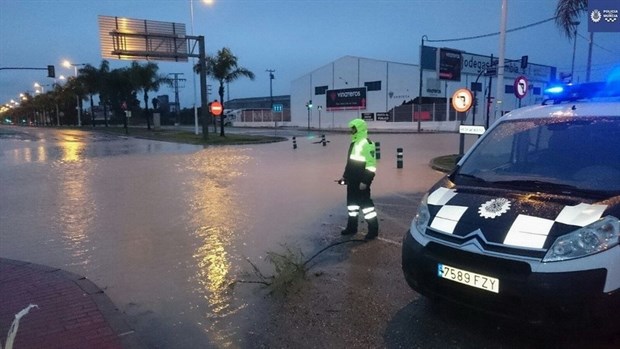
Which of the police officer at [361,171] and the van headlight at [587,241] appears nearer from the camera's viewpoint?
the van headlight at [587,241]

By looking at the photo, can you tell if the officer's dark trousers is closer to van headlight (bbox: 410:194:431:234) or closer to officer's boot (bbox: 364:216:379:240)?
officer's boot (bbox: 364:216:379:240)

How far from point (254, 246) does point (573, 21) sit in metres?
13.3

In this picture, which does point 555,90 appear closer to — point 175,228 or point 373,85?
point 175,228

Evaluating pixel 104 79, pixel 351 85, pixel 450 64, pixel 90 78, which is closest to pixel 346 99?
pixel 351 85

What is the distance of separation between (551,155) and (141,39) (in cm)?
2733

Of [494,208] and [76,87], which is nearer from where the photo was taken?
[494,208]

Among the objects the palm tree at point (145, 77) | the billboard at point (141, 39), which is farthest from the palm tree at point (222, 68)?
the palm tree at point (145, 77)

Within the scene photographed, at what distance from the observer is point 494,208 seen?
351cm

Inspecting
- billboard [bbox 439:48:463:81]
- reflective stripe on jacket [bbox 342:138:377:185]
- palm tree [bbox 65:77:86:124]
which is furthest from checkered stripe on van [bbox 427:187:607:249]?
palm tree [bbox 65:77:86:124]

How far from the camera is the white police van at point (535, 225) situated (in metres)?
3.05

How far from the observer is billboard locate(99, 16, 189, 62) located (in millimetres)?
26172

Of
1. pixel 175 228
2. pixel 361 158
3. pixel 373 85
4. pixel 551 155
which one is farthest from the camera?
pixel 373 85

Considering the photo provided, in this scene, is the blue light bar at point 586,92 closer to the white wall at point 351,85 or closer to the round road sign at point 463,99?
the round road sign at point 463,99

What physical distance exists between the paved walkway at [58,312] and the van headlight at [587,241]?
3.30 meters
